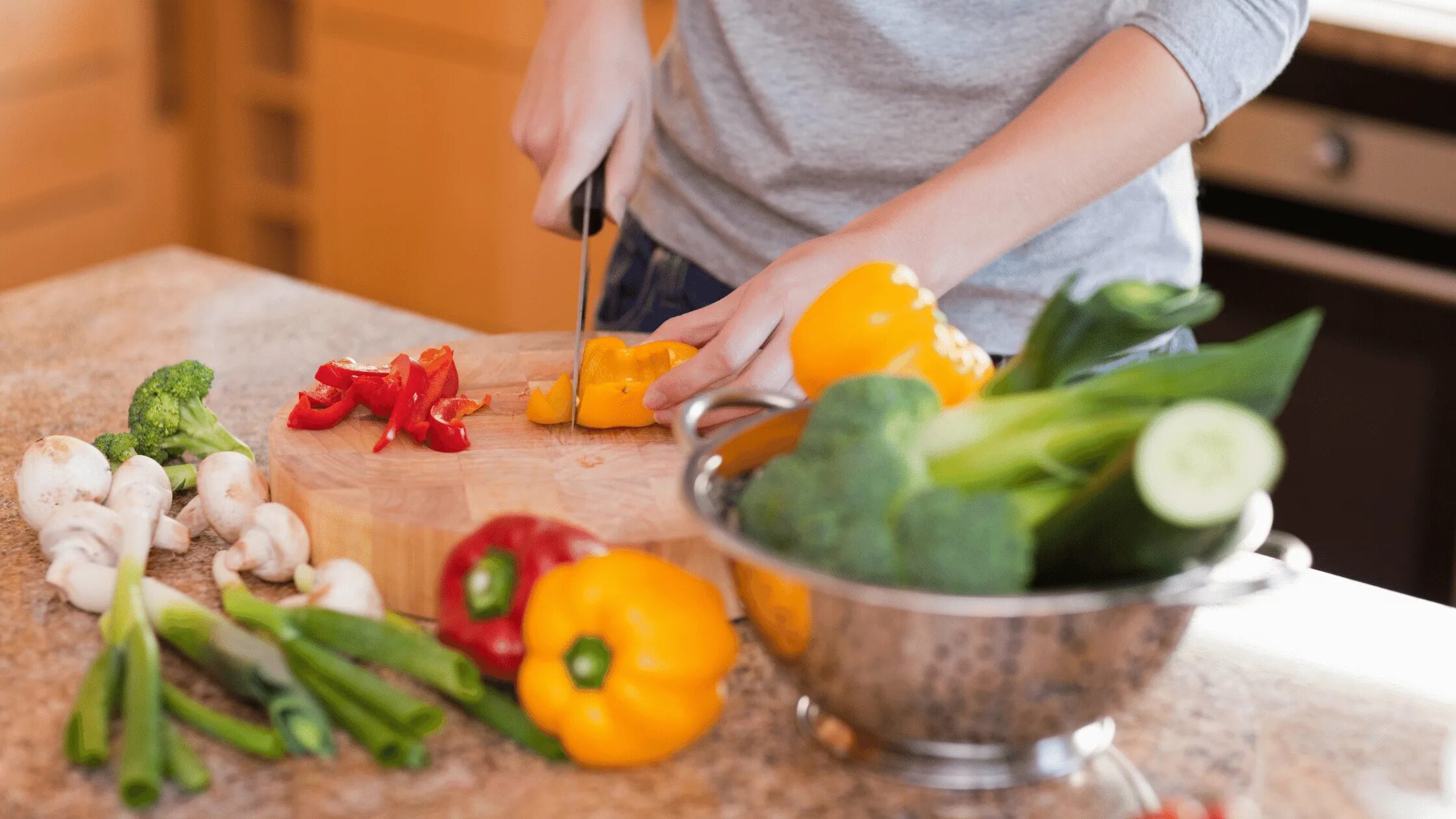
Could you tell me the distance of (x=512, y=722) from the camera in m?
0.96

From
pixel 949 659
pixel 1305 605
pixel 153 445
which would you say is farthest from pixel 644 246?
pixel 949 659

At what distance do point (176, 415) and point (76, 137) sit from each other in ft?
9.65

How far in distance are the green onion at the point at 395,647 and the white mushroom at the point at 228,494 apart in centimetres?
21

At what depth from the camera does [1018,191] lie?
130 cm

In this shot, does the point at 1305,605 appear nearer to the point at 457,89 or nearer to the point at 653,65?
the point at 653,65

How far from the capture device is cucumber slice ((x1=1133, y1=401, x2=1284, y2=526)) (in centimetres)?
79

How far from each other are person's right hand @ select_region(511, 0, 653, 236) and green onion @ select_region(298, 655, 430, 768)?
0.61m

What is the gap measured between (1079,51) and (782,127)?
12.0 inches

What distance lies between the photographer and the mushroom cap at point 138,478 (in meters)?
1.19

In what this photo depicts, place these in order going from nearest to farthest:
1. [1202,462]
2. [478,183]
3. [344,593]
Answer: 1. [1202,462]
2. [344,593]
3. [478,183]

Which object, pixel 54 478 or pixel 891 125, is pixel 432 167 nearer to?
pixel 891 125

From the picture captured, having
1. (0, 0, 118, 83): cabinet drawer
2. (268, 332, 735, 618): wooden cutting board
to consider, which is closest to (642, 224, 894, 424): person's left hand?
(268, 332, 735, 618): wooden cutting board

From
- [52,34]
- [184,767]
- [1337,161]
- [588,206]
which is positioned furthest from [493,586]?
[52,34]

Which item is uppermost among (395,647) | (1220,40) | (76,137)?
(1220,40)
